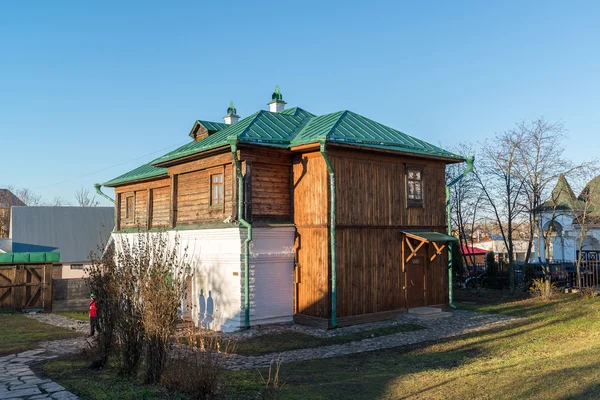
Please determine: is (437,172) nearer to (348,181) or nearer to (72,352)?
(348,181)

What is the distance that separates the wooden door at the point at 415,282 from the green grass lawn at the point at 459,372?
3.26m

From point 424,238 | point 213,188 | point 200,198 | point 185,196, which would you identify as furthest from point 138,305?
point 424,238

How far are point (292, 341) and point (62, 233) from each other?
26.8m

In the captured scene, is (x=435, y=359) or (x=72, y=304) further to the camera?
(x=72, y=304)

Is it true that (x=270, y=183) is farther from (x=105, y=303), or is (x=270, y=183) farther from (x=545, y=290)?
(x=545, y=290)

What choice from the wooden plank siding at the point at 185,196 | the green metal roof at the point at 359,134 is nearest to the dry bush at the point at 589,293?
the green metal roof at the point at 359,134

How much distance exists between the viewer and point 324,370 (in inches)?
381

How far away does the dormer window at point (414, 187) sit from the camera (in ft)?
54.4

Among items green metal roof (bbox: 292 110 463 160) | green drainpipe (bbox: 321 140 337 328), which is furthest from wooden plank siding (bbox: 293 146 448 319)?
green metal roof (bbox: 292 110 463 160)

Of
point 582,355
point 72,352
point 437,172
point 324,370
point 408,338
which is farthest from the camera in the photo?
point 437,172

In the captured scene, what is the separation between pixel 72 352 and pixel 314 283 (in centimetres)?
658

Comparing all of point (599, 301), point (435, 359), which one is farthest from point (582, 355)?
point (599, 301)

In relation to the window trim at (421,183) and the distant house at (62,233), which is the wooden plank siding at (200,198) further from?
the distant house at (62,233)

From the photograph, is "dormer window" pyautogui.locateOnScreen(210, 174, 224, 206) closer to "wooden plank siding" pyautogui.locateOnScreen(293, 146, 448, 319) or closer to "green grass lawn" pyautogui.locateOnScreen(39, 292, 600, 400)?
"wooden plank siding" pyautogui.locateOnScreen(293, 146, 448, 319)
